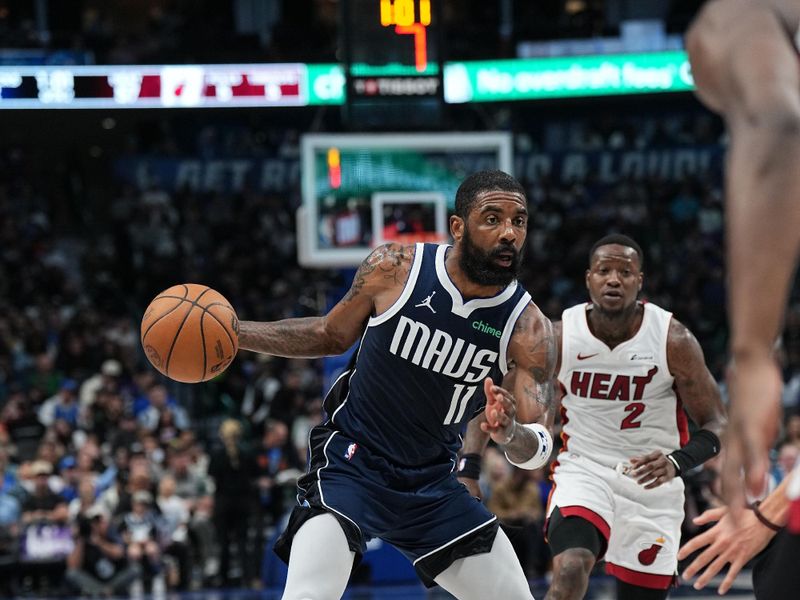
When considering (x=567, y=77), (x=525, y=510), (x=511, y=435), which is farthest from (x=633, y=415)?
(x=567, y=77)

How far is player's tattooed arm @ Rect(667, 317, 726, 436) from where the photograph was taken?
6152mm

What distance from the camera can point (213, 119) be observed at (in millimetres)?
24125

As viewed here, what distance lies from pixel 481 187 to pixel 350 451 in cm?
119

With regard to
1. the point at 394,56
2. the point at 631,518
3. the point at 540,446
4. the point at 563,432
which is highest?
the point at 394,56

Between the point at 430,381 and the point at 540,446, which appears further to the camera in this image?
the point at 430,381

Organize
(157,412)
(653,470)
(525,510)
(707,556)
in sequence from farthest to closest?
(157,412) < (525,510) < (653,470) < (707,556)

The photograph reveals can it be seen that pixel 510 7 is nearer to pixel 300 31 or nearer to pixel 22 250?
pixel 300 31

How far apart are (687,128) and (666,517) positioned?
18801 mm

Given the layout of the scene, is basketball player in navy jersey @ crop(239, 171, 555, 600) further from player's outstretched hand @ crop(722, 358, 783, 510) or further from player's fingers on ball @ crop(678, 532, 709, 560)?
player's outstretched hand @ crop(722, 358, 783, 510)

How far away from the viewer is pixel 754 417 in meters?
1.60

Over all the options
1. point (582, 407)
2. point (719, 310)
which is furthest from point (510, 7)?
point (582, 407)

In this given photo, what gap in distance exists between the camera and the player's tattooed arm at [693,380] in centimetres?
615

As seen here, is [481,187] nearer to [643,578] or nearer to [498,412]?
[498,412]

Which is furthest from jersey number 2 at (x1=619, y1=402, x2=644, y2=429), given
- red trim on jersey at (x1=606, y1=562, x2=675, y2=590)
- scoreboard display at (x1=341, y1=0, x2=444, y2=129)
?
scoreboard display at (x1=341, y1=0, x2=444, y2=129)
